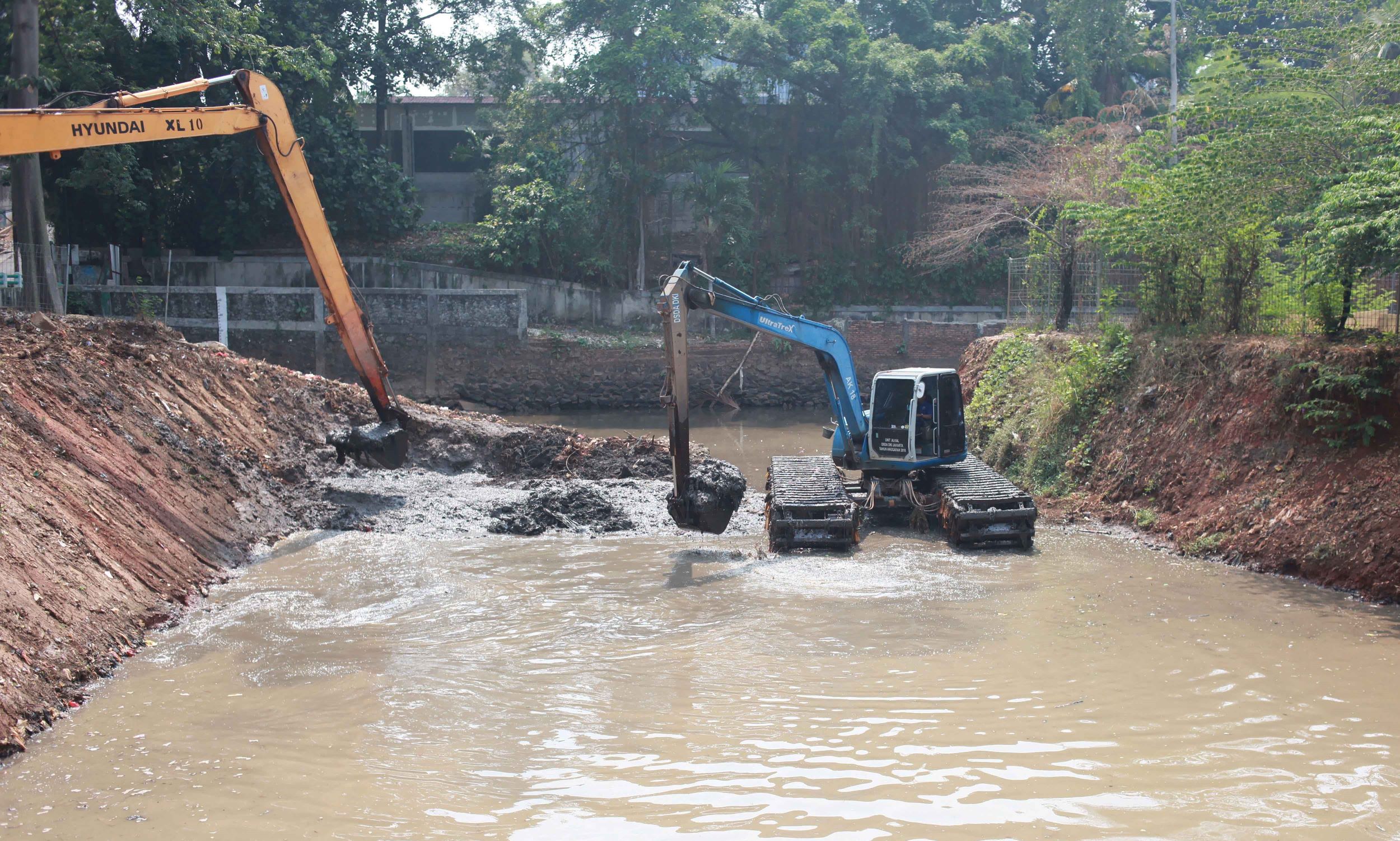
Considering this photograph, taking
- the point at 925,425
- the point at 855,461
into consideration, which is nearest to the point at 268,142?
the point at 855,461

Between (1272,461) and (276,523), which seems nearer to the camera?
(1272,461)

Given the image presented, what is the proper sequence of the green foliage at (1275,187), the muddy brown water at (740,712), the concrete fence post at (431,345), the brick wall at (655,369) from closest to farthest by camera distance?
the muddy brown water at (740,712) < the green foliage at (1275,187) < the concrete fence post at (431,345) < the brick wall at (655,369)

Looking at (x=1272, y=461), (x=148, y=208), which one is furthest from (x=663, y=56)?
(x=1272, y=461)

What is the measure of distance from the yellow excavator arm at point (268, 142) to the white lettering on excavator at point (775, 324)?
528 cm

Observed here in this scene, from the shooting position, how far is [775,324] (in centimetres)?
1352

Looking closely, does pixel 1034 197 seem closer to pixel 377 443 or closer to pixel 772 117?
pixel 772 117

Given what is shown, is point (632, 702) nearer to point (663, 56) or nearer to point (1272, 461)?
point (1272, 461)

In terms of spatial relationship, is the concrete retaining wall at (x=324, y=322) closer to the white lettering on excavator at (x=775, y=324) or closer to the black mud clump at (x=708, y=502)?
the white lettering on excavator at (x=775, y=324)

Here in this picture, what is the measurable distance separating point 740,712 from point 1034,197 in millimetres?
21054

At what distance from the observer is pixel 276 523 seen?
44.3ft

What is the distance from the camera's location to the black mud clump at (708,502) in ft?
39.7

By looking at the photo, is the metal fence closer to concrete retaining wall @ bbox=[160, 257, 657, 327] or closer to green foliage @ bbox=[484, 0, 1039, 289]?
green foliage @ bbox=[484, 0, 1039, 289]

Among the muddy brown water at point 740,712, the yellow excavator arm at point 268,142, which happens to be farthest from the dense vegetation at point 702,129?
the muddy brown water at point 740,712

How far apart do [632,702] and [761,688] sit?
3.25 feet
